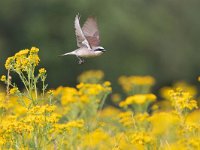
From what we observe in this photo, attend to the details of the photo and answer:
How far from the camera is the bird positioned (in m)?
7.72

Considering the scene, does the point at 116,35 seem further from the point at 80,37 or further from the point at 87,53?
the point at 87,53

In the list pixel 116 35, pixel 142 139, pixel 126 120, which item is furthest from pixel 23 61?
pixel 116 35

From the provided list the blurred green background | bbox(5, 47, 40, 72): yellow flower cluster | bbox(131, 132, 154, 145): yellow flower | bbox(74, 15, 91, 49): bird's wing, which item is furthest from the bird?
the blurred green background

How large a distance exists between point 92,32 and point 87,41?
0.46 m

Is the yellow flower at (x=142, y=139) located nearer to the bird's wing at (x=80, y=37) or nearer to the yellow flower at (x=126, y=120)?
the bird's wing at (x=80, y=37)

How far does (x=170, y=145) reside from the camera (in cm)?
689

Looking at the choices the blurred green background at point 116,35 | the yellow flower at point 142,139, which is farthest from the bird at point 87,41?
the blurred green background at point 116,35

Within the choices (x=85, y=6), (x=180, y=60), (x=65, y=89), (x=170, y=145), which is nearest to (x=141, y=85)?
(x=65, y=89)

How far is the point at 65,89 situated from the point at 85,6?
1643 centimetres

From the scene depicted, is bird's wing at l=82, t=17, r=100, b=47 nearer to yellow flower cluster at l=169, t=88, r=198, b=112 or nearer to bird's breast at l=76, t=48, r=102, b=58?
bird's breast at l=76, t=48, r=102, b=58

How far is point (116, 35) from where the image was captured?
26.8 metres

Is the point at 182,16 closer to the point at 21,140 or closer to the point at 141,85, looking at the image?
the point at 141,85

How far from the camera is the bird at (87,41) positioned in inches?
304

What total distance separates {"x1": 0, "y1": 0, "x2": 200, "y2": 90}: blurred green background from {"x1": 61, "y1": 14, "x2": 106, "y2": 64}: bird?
15520 millimetres
